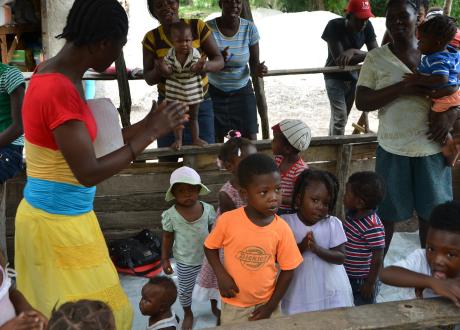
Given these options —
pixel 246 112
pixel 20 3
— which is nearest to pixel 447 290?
pixel 246 112

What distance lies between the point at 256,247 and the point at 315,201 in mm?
361

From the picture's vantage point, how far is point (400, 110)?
119 inches

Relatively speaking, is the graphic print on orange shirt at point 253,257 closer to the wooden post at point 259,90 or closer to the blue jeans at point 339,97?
the wooden post at point 259,90

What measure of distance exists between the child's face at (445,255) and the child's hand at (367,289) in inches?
29.5

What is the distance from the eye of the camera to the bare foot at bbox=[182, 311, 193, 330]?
123 inches

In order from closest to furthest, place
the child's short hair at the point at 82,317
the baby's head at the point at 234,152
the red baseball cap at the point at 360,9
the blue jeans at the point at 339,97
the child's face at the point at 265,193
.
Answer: the child's short hair at the point at 82,317 < the child's face at the point at 265,193 < the baby's head at the point at 234,152 < the red baseball cap at the point at 360,9 < the blue jeans at the point at 339,97

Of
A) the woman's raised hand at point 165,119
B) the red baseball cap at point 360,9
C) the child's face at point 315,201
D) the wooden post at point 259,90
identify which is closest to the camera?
the woman's raised hand at point 165,119

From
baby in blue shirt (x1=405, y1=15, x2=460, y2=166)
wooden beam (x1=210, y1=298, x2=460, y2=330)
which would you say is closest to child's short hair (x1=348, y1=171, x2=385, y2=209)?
baby in blue shirt (x1=405, y1=15, x2=460, y2=166)

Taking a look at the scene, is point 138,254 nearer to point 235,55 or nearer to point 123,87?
point 123,87

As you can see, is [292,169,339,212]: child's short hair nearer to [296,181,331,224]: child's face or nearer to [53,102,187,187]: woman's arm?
[296,181,331,224]: child's face

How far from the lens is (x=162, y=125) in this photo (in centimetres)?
197

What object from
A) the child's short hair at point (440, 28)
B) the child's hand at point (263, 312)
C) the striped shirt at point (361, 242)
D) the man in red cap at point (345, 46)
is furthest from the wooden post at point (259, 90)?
the child's hand at point (263, 312)

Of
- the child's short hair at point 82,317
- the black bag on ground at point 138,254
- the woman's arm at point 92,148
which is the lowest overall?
the black bag on ground at point 138,254

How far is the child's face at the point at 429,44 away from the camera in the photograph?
113 inches
